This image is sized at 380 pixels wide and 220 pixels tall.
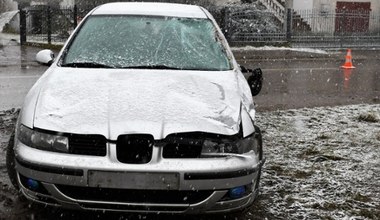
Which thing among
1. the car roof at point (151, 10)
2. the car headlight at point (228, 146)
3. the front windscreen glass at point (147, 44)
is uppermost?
the car roof at point (151, 10)

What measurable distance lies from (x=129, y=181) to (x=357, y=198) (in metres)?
2.20

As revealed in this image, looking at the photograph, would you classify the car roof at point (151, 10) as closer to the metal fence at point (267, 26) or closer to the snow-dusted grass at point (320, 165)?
the snow-dusted grass at point (320, 165)

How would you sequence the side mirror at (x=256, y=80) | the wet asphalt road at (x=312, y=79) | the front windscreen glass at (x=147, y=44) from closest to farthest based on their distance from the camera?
the front windscreen glass at (x=147, y=44) < the side mirror at (x=256, y=80) < the wet asphalt road at (x=312, y=79)

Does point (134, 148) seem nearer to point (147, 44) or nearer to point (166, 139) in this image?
point (166, 139)

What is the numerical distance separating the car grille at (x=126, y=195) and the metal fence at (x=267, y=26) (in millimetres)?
15998

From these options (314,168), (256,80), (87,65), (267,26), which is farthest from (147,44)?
(267,26)

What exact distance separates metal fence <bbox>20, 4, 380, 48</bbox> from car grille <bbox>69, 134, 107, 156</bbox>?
1591cm

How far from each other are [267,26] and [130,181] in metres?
18.5

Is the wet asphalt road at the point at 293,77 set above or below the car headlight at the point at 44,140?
below

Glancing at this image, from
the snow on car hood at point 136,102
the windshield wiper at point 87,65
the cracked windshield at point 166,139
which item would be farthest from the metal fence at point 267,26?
the snow on car hood at point 136,102

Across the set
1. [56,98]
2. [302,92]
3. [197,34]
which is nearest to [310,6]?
[302,92]

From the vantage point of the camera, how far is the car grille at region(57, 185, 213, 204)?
309cm

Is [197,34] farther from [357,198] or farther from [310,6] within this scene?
[310,6]

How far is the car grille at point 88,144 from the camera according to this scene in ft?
A: 10.2
